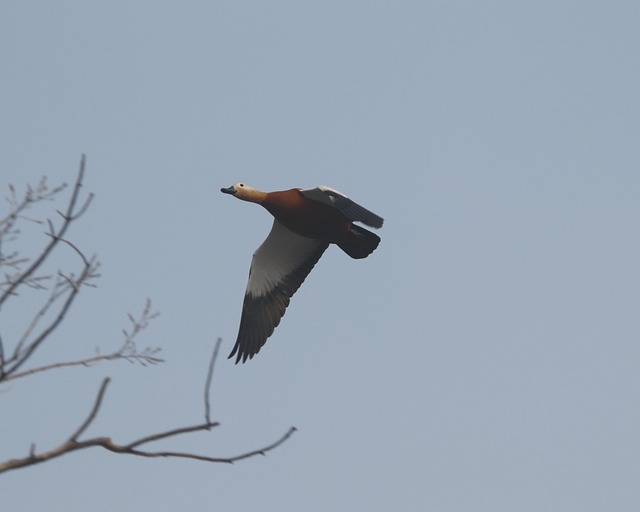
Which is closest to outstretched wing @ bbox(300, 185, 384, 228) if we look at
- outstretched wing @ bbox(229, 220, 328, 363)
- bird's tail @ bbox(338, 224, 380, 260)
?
bird's tail @ bbox(338, 224, 380, 260)

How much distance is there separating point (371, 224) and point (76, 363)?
6924 millimetres

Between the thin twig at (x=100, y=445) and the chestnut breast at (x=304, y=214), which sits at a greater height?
the chestnut breast at (x=304, y=214)

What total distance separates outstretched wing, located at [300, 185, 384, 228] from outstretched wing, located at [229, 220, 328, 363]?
129 cm

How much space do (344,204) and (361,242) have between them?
4.75 feet

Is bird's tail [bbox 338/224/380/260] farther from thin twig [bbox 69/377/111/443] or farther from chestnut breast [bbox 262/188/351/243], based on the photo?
thin twig [bbox 69/377/111/443]

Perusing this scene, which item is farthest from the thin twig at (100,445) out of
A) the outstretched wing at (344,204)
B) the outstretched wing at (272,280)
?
the outstretched wing at (272,280)

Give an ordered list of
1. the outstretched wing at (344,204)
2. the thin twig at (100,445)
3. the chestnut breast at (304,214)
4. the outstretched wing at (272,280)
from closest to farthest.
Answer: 1. the thin twig at (100,445)
2. the outstretched wing at (344,204)
3. the chestnut breast at (304,214)
4. the outstretched wing at (272,280)

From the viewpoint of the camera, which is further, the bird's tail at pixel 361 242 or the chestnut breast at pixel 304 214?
the bird's tail at pixel 361 242

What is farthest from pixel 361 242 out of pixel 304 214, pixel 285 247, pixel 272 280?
pixel 272 280

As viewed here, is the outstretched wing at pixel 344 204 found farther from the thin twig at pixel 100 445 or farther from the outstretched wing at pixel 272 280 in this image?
the thin twig at pixel 100 445

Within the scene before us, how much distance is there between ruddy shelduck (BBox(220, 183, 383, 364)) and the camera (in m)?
12.1

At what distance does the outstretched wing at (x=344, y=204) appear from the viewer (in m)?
10.6

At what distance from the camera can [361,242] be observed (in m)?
12.5

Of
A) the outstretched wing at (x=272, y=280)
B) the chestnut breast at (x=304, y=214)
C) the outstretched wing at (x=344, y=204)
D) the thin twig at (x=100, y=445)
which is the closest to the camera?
the thin twig at (x=100, y=445)
